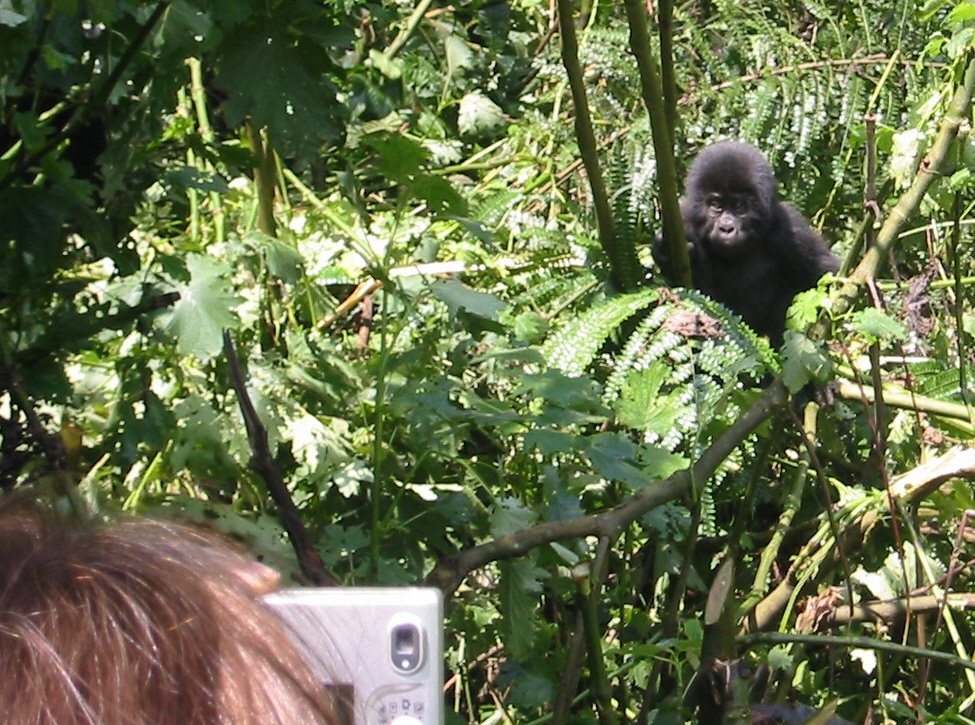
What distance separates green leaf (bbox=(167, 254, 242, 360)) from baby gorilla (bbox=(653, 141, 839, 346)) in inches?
97.4

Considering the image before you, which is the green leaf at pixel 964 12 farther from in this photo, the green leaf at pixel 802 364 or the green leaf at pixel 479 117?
the green leaf at pixel 479 117

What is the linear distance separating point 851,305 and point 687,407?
278 mm

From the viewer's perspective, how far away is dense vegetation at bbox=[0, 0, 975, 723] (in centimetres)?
175

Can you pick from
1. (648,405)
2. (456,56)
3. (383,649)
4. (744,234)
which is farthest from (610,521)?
(744,234)

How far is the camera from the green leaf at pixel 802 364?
5.91 ft

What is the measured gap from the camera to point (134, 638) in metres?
0.71

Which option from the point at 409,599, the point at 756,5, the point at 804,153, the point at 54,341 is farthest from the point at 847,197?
the point at 409,599

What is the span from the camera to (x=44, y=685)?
70 cm

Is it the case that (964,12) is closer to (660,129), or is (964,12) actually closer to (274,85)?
(660,129)

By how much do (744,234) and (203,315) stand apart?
2753mm

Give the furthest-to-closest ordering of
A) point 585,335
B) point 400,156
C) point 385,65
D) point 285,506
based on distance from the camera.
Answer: point 385,65 → point 585,335 → point 400,156 → point 285,506

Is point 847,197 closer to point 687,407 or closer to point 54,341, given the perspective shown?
point 687,407

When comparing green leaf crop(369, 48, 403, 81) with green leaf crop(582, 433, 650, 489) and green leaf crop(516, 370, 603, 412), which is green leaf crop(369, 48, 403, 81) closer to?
green leaf crop(516, 370, 603, 412)

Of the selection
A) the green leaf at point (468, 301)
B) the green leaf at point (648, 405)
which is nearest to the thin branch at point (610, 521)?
the green leaf at point (648, 405)
